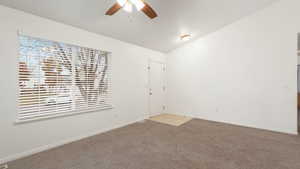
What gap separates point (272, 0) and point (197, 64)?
2.40 metres

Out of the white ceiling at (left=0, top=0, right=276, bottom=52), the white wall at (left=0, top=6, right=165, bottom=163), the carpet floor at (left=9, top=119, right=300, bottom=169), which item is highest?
the white ceiling at (left=0, top=0, right=276, bottom=52)

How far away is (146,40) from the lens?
4184mm

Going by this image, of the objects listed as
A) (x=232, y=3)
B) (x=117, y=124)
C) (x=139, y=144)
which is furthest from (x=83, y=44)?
(x=232, y=3)

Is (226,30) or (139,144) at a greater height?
(226,30)

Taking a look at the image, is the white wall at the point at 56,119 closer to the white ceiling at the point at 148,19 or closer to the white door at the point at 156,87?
the white ceiling at the point at 148,19

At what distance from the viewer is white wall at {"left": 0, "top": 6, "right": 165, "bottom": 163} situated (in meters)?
2.15

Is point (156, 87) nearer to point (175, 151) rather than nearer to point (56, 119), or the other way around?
point (175, 151)

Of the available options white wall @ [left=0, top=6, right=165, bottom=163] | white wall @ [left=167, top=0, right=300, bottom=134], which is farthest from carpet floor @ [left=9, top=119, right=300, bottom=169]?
white wall @ [left=167, top=0, right=300, bottom=134]

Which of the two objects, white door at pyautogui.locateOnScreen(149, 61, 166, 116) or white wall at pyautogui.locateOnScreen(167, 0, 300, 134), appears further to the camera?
white door at pyautogui.locateOnScreen(149, 61, 166, 116)

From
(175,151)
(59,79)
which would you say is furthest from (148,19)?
(175,151)

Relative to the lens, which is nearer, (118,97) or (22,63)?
(22,63)

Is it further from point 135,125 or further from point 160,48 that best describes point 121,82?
point 160,48

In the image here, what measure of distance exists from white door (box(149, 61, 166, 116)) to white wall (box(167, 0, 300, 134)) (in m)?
0.80

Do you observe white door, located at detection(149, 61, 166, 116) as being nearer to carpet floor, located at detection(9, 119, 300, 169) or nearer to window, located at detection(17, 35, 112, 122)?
carpet floor, located at detection(9, 119, 300, 169)
